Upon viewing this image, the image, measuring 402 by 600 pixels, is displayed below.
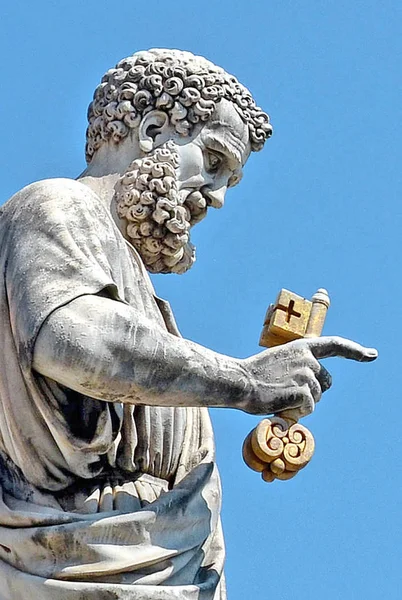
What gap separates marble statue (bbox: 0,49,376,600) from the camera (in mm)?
8836

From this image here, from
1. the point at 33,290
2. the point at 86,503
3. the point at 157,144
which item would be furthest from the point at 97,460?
the point at 157,144

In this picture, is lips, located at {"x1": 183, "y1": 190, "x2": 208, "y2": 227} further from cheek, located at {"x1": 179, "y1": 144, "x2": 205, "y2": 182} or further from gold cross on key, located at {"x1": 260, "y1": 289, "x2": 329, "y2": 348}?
gold cross on key, located at {"x1": 260, "y1": 289, "x2": 329, "y2": 348}

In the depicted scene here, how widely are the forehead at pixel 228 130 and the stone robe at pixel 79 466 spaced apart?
0.82 meters

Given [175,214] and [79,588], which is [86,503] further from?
[175,214]

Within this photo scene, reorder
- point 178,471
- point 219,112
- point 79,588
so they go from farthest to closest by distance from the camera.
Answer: point 219,112, point 178,471, point 79,588

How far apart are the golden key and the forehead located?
921mm

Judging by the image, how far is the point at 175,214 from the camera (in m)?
9.82

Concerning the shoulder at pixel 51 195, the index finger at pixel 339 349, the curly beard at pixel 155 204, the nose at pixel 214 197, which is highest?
the nose at pixel 214 197

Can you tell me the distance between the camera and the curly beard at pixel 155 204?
9.78 metres

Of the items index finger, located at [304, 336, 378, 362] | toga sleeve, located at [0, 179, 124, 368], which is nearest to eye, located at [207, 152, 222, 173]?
toga sleeve, located at [0, 179, 124, 368]

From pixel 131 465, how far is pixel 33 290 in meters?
0.85

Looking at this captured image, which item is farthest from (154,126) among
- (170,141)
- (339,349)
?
(339,349)

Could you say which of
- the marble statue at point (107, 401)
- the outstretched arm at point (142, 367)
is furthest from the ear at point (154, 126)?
the outstretched arm at point (142, 367)

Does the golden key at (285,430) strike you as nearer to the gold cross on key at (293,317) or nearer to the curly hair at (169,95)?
the gold cross on key at (293,317)
